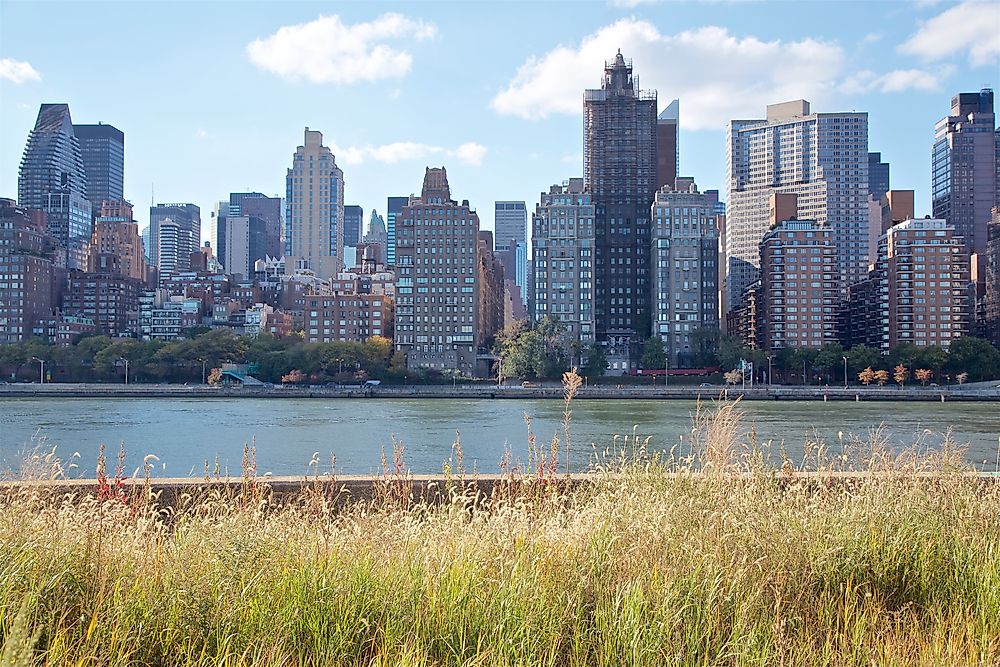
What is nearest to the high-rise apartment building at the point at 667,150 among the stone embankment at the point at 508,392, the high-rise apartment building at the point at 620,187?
the high-rise apartment building at the point at 620,187

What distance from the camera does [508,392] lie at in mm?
104125

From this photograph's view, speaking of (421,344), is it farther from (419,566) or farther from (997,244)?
(419,566)

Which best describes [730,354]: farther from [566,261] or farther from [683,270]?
[566,261]

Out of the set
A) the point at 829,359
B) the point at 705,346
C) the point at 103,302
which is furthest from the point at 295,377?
the point at 829,359

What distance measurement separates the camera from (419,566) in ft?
17.9

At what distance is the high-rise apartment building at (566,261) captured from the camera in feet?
449

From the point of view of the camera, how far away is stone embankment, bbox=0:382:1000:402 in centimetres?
9906

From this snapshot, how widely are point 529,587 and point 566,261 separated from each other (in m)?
133

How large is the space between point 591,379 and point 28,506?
114 metres

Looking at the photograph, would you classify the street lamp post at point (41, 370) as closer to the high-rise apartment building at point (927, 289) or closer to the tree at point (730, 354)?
the tree at point (730, 354)

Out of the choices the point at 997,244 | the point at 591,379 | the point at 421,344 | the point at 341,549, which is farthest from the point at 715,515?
the point at 997,244

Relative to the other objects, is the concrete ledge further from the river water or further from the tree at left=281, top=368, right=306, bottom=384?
the tree at left=281, top=368, right=306, bottom=384

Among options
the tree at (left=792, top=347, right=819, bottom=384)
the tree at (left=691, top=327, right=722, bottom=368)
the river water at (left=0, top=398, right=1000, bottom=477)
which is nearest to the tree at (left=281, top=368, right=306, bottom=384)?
the river water at (left=0, top=398, right=1000, bottom=477)

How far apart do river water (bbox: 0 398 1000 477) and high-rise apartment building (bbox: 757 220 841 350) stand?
169ft
